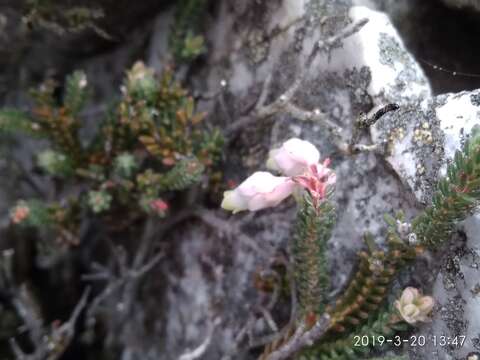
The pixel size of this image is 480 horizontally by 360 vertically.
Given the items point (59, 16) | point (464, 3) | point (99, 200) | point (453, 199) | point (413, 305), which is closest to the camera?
point (453, 199)

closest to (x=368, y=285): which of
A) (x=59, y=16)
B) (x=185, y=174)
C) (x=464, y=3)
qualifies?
(x=185, y=174)

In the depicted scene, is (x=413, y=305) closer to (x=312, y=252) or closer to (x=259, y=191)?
(x=312, y=252)

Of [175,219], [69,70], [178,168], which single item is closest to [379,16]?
[178,168]

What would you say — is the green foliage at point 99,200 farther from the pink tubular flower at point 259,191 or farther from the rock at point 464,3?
the rock at point 464,3

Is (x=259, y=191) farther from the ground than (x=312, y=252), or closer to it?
farther from the ground

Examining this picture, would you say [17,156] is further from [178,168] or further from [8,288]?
[178,168]

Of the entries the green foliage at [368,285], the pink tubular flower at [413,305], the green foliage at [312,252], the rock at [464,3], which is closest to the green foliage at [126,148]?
the green foliage at [312,252]

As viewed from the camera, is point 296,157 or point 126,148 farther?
point 126,148
